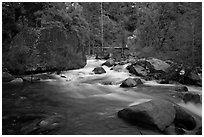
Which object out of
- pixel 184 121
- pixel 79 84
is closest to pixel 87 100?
pixel 79 84

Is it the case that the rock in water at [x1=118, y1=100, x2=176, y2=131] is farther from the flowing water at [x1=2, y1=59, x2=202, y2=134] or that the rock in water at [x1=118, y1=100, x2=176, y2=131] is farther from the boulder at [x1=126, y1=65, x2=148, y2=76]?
the boulder at [x1=126, y1=65, x2=148, y2=76]

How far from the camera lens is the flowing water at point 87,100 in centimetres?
420

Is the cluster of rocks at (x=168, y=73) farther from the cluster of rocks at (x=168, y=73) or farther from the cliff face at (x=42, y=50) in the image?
the cliff face at (x=42, y=50)

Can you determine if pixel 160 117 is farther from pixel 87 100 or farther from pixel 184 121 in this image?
pixel 87 100

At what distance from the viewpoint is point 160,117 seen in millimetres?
3979

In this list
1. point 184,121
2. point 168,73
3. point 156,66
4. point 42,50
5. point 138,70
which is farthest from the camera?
point 138,70

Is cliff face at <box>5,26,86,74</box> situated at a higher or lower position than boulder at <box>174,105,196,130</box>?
higher

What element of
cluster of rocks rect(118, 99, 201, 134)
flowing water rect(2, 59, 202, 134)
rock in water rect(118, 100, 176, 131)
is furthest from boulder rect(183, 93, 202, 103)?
rock in water rect(118, 100, 176, 131)

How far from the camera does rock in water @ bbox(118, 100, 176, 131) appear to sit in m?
3.94

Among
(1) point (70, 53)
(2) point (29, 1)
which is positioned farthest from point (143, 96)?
(2) point (29, 1)

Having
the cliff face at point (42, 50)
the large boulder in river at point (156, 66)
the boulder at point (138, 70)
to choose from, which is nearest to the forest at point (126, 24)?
the cliff face at point (42, 50)

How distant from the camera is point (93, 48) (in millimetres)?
23672

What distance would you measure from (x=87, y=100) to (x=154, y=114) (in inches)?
103

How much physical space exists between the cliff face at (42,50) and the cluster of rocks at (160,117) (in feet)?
21.6
